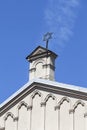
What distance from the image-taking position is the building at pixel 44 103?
102 ft

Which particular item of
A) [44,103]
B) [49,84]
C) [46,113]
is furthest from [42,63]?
[46,113]

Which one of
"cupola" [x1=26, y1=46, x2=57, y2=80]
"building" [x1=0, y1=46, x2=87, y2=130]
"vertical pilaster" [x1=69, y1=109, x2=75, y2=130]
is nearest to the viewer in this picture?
"vertical pilaster" [x1=69, y1=109, x2=75, y2=130]

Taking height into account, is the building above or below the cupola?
below

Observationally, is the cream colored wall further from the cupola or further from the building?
the cupola

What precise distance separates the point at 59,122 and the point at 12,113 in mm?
3876

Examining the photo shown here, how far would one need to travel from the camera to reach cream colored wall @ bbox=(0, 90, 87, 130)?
3098cm

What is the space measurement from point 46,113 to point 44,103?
70 centimetres

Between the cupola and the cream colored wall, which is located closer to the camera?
the cream colored wall

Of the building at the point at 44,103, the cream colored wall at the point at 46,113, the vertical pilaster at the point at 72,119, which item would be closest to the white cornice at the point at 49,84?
the building at the point at 44,103

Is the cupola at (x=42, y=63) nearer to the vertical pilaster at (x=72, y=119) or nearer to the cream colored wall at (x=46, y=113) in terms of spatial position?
the cream colored wall at (x=46, y=113)

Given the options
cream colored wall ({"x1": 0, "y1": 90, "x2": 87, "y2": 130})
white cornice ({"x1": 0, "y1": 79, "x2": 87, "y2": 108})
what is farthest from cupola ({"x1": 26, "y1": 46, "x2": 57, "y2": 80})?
cream colored wall ({"x1": 0, "y1": 90, "x2": 87, "y2": 130})

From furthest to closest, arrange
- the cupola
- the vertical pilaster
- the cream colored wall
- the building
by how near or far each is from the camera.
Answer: the cupola < the building < the cream colored wall < the vertical pilaster

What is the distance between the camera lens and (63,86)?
105 feet

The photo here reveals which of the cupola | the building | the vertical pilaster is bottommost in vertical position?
the vertical pilaster
